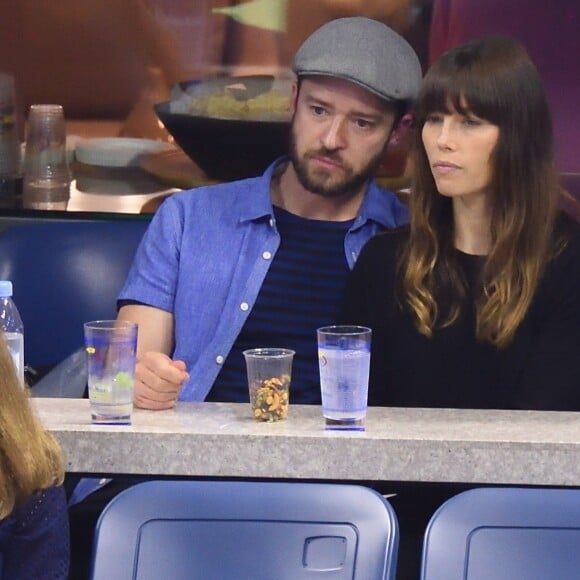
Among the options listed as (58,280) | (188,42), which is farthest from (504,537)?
(188,42)

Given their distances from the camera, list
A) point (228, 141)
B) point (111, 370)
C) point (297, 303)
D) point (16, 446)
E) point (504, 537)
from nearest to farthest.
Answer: point (16, 446), point (504, 537), point (111, 370), point (297, 303), point (228, 141)

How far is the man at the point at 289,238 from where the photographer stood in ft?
8.53

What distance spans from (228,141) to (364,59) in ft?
2.62

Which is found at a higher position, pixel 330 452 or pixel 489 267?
pixel 489 267

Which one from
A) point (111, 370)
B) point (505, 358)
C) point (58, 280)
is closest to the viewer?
point (111, 370)

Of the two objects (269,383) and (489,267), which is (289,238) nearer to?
(489,267)

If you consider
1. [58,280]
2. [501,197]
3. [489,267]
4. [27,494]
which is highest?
[501,197]

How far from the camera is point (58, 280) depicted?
2.99 meters

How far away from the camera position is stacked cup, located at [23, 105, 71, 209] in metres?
3.40

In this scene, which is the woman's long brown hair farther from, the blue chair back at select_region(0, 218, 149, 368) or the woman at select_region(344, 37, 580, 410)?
the blue chair back at select_region(0, 218, 149, 368)

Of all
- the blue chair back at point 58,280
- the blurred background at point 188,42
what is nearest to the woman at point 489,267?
the blue chair back at point 58,280

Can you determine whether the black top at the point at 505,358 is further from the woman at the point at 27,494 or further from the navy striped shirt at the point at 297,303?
the woman at the point at 27,494

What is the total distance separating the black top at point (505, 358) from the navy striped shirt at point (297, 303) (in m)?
0.26

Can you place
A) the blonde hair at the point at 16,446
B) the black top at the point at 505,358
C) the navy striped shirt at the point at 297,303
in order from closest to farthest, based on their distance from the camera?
the blonde hair at the point at 16,446, the black top at the point at 505,358, the navy striped shirt at the point at 297,303
